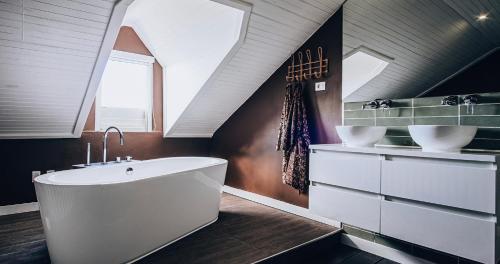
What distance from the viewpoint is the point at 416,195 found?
77.3 inches

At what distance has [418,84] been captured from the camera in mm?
2395

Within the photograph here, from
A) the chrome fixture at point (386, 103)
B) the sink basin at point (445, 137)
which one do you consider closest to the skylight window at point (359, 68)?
the chrome fixture at point (386, 103)

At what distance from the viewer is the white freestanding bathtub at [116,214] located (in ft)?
6.04

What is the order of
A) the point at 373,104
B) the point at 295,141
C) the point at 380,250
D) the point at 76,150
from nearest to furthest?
the point at 380,250
the point at 373,104
the point at 295,141
the point at 76,150

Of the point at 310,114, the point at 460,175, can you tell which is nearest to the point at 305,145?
the point at 310,114

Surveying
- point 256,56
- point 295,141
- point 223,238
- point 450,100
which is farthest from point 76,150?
point 450,100

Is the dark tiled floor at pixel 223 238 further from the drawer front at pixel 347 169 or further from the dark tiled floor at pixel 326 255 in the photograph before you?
the drawer front at pixel 347 169

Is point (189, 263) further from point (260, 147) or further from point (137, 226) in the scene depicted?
point (260, 147)

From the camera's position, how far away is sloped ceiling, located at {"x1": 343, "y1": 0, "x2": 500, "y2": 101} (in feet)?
6.99

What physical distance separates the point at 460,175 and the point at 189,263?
69.4 inches

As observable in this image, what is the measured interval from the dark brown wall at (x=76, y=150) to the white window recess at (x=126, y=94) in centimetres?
9

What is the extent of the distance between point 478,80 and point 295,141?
1.57 m

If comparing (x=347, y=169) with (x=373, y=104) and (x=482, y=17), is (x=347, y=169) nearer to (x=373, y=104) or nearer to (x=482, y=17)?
(x=373, y=104)

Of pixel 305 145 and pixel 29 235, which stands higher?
pixel 305 145
